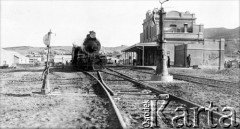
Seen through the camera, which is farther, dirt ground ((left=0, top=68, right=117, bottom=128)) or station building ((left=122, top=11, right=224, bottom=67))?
station building ((left=122, top=11, right=224, bottom=67))

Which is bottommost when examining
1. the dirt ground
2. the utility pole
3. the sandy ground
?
the dirt ground

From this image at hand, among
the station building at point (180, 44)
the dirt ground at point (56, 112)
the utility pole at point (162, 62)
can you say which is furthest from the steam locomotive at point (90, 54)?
the dirt ground at point (56, 112)

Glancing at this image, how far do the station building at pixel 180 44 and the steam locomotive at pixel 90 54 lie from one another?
1025 cm

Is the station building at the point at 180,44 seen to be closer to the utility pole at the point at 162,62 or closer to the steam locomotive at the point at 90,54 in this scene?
the steam locomotive at the point at 90,54

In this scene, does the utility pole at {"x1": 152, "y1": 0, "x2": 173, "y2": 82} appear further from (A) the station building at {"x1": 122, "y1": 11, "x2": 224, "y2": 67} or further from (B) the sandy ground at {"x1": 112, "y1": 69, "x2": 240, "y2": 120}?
(A) the station building at {"x1": 122, "y1": 11, "x2": 224, "y2": 67}

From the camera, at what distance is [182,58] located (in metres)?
38.6

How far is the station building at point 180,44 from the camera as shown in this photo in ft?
124

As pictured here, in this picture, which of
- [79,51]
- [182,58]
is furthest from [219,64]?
[79,51]

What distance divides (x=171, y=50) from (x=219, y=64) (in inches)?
326

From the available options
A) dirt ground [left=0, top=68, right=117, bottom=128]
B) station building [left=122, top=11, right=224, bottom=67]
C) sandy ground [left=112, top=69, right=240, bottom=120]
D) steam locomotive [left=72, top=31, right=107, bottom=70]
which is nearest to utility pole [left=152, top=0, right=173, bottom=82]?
sandy ground [left=112, top=69, right=240, bottom=120]

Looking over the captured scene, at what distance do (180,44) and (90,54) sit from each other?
77.4 ft

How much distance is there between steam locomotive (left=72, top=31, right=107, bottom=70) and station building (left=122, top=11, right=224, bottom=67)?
1025cm

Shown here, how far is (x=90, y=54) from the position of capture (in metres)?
23.7

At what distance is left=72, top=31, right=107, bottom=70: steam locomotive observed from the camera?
2373cm
